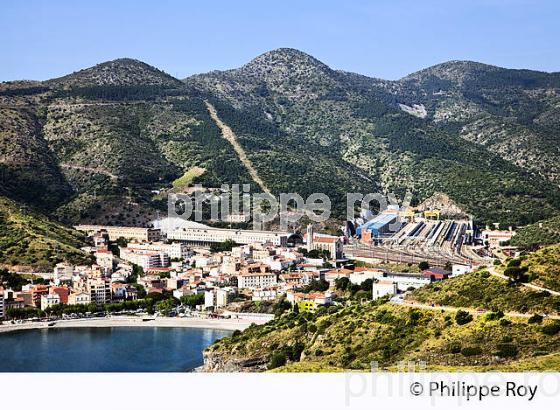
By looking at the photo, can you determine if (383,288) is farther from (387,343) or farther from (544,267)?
(387,343)

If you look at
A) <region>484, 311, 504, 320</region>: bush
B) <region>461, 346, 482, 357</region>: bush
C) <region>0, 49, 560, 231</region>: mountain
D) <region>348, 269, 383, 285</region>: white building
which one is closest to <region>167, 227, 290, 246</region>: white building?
<region>0, 49, 560, 231</region>: mountain

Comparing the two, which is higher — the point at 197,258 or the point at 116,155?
the point at 116,155

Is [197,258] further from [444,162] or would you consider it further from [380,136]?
[380,136]

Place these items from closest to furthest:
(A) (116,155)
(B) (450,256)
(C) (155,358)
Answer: (C) (155,358) < (B) (450,256) < (A) (116,155)

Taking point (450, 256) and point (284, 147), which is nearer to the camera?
point (450, 256)

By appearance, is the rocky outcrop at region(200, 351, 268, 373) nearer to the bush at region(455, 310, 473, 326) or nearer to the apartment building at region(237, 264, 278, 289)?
the bush at region(455, 310, 473, 326)

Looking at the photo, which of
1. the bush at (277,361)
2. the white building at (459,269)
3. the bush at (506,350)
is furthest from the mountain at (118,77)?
the bush at (506,350)

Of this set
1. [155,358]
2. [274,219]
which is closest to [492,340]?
[155,358]
